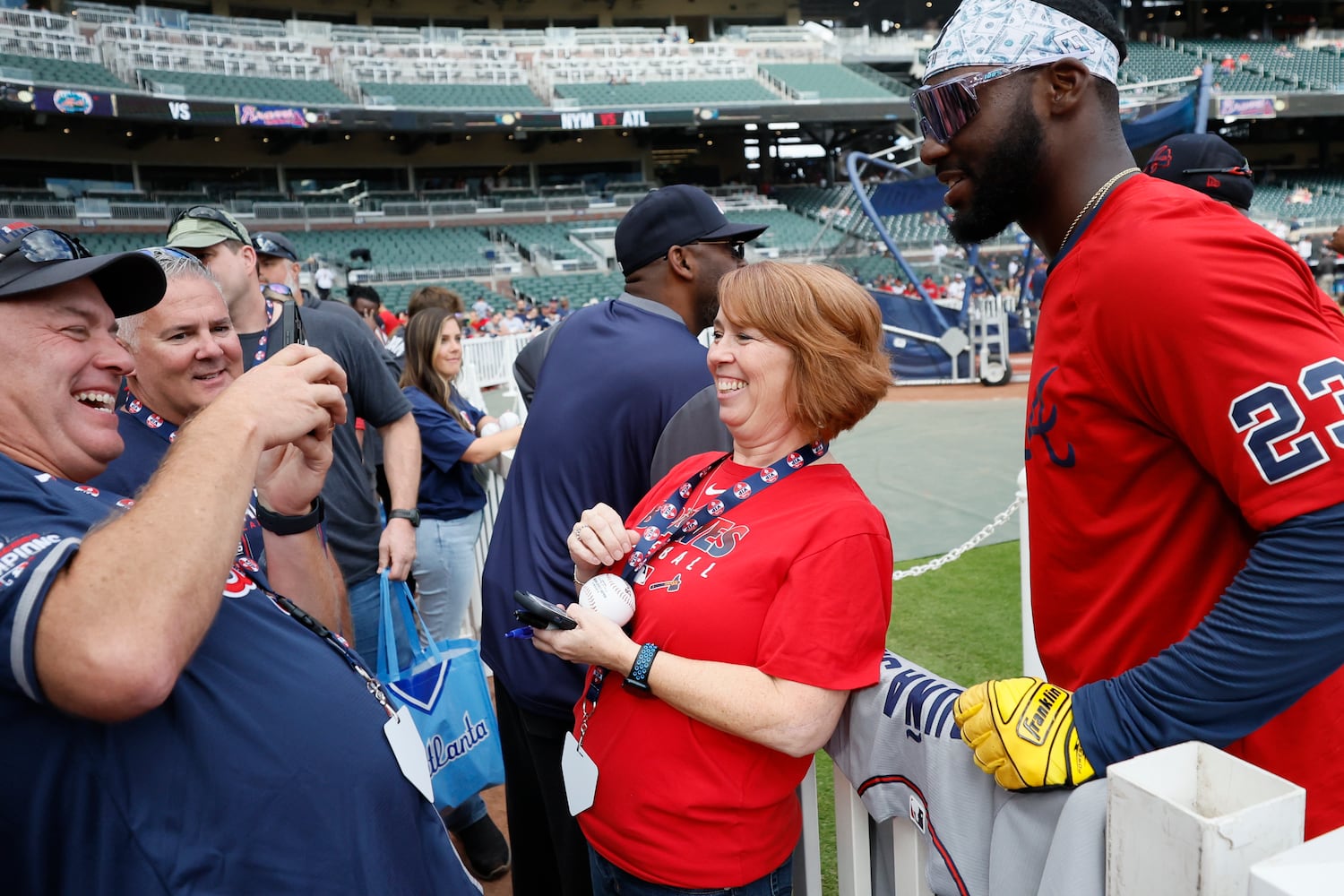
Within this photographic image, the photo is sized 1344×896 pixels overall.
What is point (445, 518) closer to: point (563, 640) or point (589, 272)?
point (563, 640)

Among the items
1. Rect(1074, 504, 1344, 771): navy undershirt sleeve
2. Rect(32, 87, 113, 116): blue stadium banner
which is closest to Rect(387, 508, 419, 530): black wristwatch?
Rect(1074, 504, 1344, 771): navy undershirt sleeve

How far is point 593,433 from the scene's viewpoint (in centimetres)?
224

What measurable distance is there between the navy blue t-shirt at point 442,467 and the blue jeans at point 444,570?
0.05m

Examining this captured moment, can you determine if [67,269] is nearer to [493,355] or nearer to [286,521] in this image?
[286,521]

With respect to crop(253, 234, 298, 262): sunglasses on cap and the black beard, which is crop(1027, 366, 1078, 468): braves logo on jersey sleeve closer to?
the black beard

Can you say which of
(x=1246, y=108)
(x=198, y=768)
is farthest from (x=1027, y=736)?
(x=1246, y=108)

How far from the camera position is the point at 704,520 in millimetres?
1768

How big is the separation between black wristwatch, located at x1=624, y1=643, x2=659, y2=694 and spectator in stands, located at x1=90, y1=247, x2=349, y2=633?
1043mm

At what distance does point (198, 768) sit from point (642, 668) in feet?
2.30

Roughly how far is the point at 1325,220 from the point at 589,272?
2633cm

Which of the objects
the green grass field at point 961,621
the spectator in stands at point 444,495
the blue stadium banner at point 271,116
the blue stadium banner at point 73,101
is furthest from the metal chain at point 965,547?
the blue stadium banner at point 271,116

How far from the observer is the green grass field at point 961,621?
170 inches

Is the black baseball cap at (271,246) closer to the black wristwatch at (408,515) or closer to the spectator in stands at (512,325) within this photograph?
the black wristwatch at (408,515)

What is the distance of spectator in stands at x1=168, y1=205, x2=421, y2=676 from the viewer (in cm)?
323
